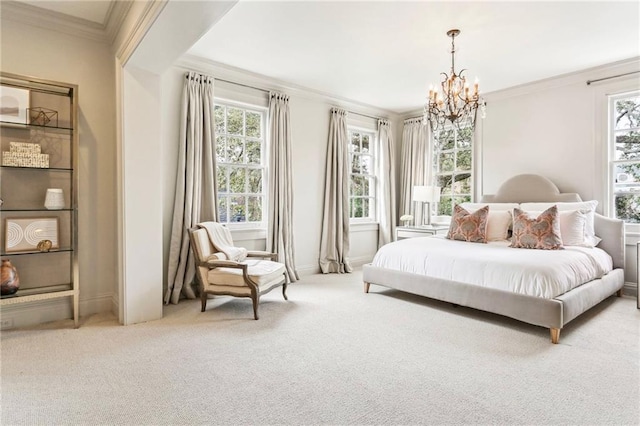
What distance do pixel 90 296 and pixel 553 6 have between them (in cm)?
491

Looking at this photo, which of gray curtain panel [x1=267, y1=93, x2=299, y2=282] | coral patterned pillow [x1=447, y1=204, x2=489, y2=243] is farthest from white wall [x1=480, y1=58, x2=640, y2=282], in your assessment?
gray curtain panel [x1=267, y1=93, x2=299, y2=282]

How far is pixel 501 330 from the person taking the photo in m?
2.98

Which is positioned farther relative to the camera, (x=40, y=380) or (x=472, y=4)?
(x=472, y=4)

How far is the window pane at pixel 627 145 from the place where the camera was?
421cm

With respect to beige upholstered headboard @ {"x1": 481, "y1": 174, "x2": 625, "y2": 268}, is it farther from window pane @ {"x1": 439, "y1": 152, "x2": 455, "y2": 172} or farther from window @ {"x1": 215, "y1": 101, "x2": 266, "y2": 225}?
window @ {"x1": 215, "y1": 101, "x2": 266, "y2": 225}

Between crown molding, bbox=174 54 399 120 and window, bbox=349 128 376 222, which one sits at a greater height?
crown molding, bbox=174 54 399 120

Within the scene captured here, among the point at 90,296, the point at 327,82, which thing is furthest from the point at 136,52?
the point at 327,82

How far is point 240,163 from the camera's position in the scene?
4.55 metres

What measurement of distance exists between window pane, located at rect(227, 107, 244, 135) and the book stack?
202 centimetres

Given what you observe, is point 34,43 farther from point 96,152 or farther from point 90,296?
point 90,296

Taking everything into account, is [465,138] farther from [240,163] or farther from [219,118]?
[219,118]

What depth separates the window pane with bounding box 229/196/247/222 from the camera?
4.52 m

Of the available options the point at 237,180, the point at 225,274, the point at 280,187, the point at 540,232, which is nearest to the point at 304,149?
the point at 280,187

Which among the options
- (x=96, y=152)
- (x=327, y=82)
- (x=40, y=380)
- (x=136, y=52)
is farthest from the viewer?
(x=327, y=82)
